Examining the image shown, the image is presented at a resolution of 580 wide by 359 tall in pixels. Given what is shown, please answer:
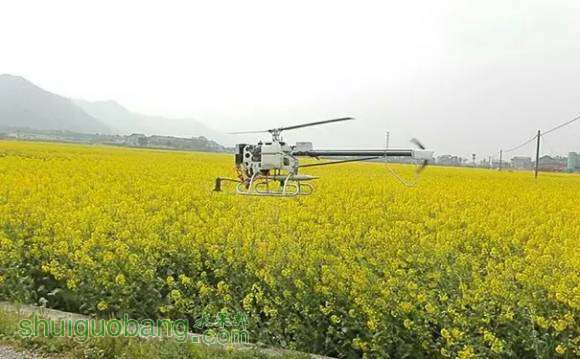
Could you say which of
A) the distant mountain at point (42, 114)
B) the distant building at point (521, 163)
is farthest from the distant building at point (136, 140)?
the distant mountain at point (42, 114)

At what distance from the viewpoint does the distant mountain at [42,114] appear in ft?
486

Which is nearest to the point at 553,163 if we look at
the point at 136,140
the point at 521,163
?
the point at 521,163

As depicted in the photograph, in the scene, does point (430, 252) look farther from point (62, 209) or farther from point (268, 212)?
point (62, 209)

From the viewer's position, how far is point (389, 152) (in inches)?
211

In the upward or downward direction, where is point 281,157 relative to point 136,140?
downward

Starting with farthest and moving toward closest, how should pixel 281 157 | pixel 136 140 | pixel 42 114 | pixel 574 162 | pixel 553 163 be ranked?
pixel 42 114 → pixel 553 163 → pixel 574 162 → pixel 136 140 → pixel 281 157

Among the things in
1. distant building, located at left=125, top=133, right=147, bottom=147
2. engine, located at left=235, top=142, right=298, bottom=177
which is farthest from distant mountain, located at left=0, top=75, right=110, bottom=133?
engine, located at left=235, top=142, right=298, bottom=177

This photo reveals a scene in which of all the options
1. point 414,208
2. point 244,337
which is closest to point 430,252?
point 244,337

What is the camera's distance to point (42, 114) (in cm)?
16925

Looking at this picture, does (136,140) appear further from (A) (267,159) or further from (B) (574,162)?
(A) (267,159)

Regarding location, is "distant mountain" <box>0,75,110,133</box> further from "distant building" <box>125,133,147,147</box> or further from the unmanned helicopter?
the unmanned helicopter

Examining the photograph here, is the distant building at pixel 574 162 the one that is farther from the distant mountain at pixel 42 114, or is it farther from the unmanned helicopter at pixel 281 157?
the distant mountain at pixel 42 114

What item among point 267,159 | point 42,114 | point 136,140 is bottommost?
point 267,159

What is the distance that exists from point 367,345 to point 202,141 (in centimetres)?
4657
